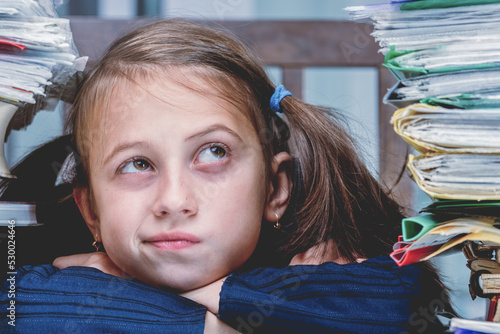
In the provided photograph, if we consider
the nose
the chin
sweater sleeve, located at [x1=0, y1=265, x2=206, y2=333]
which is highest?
the nose

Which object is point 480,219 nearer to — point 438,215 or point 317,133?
point 438,215

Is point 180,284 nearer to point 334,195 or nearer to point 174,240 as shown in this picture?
point 174,240

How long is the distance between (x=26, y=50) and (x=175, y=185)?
1.07ft

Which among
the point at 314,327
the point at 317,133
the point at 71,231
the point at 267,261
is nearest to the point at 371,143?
the point at 317,133

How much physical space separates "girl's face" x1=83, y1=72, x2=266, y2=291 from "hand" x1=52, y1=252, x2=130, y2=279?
0.08 metres

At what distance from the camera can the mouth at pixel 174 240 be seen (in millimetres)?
913

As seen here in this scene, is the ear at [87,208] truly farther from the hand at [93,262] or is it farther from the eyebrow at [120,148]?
the eyebrow at [120,148]

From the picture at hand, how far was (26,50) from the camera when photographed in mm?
891

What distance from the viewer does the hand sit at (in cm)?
108

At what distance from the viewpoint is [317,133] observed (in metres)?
1.17

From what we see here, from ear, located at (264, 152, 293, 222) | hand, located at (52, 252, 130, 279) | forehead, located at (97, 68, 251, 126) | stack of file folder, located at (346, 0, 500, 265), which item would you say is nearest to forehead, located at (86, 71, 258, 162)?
forehead, located at (97, 68, 251, 126)

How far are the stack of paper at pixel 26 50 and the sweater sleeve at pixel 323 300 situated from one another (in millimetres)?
453

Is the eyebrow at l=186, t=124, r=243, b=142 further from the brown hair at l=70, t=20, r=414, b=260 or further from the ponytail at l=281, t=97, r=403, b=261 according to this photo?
the ponytail at l=281, t=97, r=403, b=261

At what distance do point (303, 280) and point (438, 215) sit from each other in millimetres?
224
